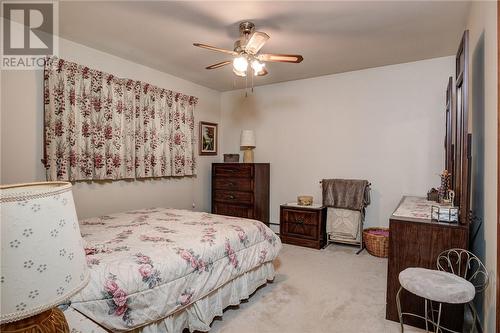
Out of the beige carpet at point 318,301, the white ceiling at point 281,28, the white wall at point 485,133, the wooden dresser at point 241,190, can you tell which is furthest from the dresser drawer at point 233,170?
the white wall at point 485,133

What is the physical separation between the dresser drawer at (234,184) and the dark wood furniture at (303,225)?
0.65m

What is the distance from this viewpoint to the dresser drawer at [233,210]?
4.36m

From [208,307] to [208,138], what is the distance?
332 cm

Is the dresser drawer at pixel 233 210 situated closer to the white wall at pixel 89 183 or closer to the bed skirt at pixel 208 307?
the white wall at pixel 89 183

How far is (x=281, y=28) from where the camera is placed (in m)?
2.71

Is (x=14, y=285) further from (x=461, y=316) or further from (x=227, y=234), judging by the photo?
(x=461, y=316)

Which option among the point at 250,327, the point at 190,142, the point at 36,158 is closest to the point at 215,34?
the point at 190,142

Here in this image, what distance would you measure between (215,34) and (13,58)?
6.28 ft

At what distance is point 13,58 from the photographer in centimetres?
262

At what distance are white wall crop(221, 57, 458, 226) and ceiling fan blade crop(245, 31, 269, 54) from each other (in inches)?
85.2

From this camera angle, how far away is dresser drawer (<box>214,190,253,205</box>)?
4379 millimetres

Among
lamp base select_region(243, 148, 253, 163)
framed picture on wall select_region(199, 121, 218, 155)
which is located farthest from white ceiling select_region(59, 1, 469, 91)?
lamp base select_region(243, 148, 253, 163)

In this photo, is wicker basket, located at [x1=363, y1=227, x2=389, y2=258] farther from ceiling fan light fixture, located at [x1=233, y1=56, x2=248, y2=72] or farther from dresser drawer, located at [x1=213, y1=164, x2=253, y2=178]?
ceiling fan light fixture, located at [x1=233, y1=56, x2=248, y2=72]

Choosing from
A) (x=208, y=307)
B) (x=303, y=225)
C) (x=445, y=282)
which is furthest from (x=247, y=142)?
(x=445, y=282)
